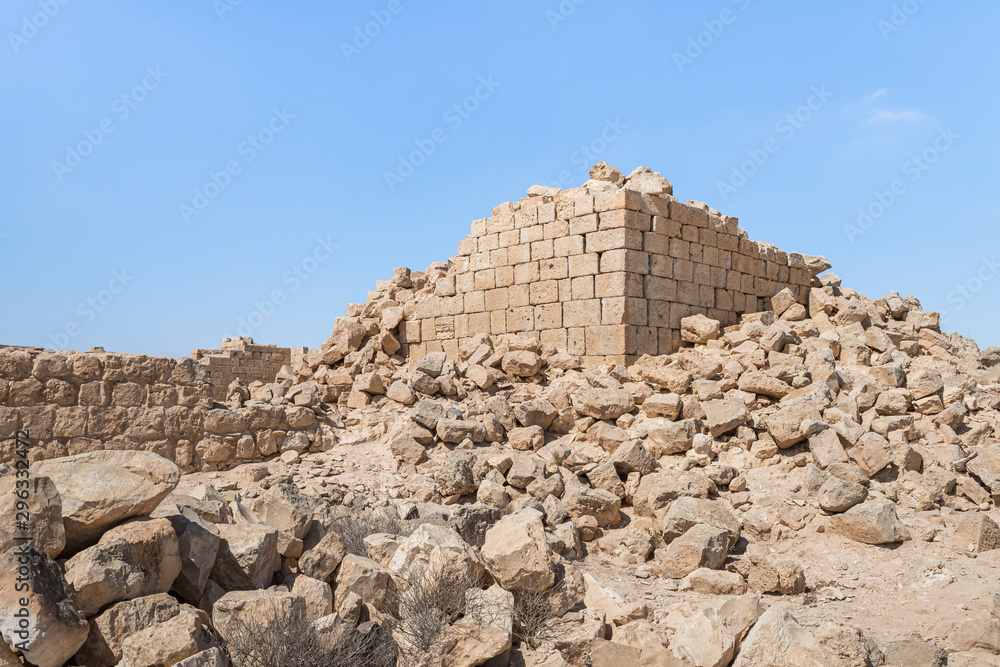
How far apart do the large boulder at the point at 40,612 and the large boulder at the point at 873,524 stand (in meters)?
5.37

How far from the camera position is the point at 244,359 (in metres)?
16.8

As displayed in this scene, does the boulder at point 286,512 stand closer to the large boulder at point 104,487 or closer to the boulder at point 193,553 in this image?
the boulder at point 193,553

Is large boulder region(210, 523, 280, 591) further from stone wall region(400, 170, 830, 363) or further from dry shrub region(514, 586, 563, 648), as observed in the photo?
stone wall region(400, 170, 830, 363)

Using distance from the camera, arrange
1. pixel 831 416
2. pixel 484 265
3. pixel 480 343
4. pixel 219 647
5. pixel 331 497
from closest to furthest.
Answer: pixel 219 647, pixel 331 497, pixel 831 416, pixel 480 343, pixel 484 265

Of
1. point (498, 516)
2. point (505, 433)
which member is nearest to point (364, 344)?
point (505, 433)

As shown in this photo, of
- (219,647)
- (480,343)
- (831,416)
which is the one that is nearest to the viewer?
(219,647)

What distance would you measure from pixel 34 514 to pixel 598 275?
6976 mm

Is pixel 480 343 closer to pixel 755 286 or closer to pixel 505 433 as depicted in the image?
pixel 505 433

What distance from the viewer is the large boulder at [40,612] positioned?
2.80 m

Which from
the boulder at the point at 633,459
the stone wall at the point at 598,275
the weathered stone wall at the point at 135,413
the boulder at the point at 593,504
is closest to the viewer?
the weathered stone wall at the point at 135,413

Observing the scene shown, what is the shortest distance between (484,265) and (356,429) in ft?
11.3

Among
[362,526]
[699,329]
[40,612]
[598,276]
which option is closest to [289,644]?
[40,612]

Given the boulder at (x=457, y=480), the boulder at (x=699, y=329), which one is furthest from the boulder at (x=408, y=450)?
the boulder at (x=699, y=329)

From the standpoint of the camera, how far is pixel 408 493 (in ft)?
22.0
